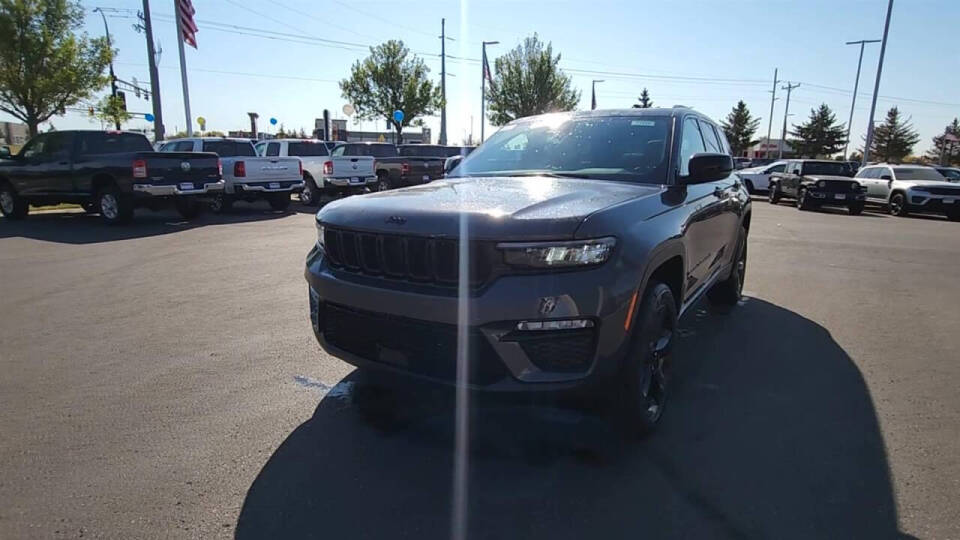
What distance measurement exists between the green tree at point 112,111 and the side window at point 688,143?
27.6 metres

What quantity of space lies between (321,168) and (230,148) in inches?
107

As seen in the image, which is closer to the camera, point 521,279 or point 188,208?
point 521,279

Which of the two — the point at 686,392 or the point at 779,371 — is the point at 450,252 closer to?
the point at 686,392

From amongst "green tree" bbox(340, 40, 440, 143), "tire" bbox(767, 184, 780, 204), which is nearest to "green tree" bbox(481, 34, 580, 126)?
"green tree" bbox(340, 40, 440, 143)

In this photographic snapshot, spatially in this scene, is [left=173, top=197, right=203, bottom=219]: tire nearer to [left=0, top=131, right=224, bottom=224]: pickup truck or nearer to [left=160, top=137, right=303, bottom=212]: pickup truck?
[left=0, top=131, right=224, bottom=224]: pickup truck

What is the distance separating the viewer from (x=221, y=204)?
14883mm

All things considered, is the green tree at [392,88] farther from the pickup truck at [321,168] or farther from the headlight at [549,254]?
the headlight at [549,254]

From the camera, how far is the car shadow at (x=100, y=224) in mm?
10550

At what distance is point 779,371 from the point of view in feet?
13.6

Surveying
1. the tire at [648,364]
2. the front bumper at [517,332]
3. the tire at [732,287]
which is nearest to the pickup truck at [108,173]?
the tire at [732,287]

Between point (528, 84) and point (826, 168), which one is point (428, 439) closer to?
point (826, 168)

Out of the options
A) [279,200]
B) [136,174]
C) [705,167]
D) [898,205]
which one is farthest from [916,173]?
[136,174]

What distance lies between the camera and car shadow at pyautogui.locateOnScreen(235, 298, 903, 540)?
7.89 feet

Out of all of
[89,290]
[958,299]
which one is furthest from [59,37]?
[958,299]
